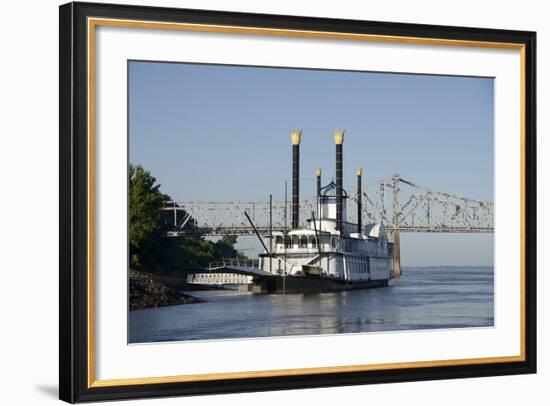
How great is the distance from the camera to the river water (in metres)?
7.64

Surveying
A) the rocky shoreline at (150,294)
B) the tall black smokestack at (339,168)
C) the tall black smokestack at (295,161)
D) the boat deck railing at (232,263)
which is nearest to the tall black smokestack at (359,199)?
the tall black smokestack at (339,168)

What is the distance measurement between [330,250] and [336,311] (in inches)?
69.5

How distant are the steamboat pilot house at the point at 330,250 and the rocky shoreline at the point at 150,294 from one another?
3.62 feet

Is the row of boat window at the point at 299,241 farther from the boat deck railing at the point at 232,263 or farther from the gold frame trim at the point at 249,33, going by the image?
the gold frame trim at the point at 249,33

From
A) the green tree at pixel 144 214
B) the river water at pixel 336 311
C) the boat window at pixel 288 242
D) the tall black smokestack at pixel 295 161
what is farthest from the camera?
the boat window at pixel 288 242

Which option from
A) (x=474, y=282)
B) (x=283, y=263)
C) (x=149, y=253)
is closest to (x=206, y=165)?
(x=149, y=253)

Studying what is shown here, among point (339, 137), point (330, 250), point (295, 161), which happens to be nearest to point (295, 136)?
point (295, 161)

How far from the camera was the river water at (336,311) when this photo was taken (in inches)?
301

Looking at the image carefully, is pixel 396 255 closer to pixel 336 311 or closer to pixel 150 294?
pixel 336 311

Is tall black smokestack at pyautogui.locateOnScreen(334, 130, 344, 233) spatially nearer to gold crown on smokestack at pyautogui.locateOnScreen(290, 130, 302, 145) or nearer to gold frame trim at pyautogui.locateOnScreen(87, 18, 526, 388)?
gold crown on smokestack at pyautogui.locateOnScreen(290, 130, 302, 145)

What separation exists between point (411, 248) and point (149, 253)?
7.44 feet

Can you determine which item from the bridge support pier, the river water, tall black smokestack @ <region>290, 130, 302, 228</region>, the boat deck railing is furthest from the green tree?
the bridge support pier

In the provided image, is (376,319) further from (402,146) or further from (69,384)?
(69,384)

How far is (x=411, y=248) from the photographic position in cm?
905
